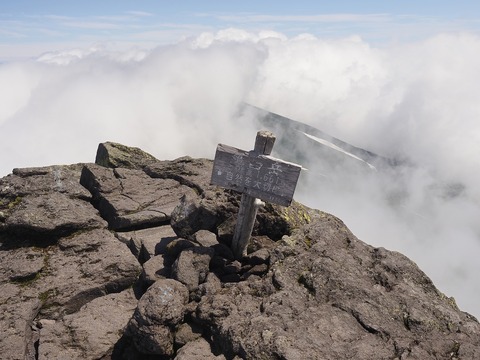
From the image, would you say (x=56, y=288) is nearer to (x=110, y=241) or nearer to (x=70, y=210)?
(x=110, y=241)

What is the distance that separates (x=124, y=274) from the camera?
1175 cm

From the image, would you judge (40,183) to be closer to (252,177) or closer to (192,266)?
(192,266)

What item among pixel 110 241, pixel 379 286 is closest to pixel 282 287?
pixel 379 286

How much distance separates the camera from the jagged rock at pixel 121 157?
21.1m

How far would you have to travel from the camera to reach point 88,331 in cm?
970

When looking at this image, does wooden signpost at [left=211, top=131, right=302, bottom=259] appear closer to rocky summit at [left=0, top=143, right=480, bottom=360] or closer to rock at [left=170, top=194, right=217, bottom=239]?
rocky summit at [left=0, top=143, right=480, bottom=360]

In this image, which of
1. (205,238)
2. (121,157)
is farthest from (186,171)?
(205,238)

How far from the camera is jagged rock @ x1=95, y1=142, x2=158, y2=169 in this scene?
69.3ft

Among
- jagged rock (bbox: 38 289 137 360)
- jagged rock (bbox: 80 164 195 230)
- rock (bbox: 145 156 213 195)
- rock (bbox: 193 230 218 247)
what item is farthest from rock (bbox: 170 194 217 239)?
rock (bbox: 145 156 213 195)

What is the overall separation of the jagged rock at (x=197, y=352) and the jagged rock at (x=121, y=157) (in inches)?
554

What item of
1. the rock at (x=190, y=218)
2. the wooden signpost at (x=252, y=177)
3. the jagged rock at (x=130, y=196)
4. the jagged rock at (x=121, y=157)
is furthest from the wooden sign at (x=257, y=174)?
the jagged rock at (x=121, y=157)

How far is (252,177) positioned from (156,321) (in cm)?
498

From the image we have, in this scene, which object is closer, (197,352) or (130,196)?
(197,352)

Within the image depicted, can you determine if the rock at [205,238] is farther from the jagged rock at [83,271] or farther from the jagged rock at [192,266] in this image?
the jagged rock at [83,271]
